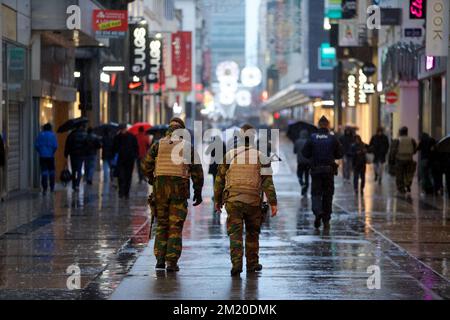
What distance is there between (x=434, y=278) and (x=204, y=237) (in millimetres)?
5564

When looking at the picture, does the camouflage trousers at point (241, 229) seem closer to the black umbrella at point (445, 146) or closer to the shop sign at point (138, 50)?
the black umbrella at point (445, 146)

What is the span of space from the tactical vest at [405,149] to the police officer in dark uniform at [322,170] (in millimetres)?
9609

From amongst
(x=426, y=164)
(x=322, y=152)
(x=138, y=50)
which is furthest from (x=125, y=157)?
(x=138, y=50)

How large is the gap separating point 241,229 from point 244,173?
2.26 feet

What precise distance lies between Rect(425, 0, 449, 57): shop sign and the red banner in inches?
1830

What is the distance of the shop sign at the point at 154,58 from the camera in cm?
5559

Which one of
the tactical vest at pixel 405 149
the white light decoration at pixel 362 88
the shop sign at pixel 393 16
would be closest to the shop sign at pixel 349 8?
the white light decoration at pixel 362 88

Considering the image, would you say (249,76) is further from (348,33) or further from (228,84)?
(348,33)

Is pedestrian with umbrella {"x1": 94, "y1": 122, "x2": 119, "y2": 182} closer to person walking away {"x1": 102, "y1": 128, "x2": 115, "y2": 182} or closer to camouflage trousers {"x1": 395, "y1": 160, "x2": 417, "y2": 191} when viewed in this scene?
person walking away {"x1": 102, "y1": 128, "x2": 115, "y2": 182}

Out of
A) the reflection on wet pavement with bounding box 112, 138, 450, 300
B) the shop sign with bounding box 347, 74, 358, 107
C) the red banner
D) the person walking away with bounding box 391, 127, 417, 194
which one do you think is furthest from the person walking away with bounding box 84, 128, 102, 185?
the red banner

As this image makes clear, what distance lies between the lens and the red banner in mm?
75312

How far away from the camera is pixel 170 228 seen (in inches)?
556

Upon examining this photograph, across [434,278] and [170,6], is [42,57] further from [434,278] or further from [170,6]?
[170,6]
